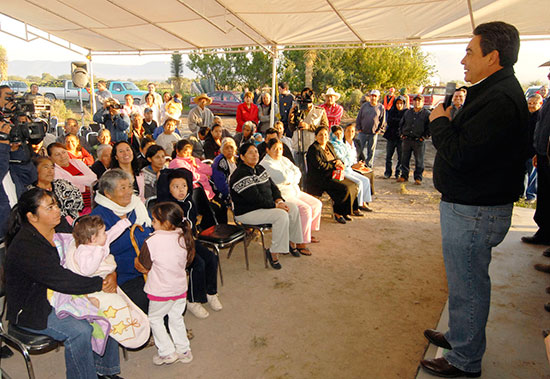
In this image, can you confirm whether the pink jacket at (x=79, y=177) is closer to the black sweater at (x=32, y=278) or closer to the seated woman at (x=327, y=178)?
the black sweater at (x=32, y=278)

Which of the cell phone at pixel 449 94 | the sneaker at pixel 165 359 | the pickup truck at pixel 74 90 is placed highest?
the pickup truck at pixel 74 90

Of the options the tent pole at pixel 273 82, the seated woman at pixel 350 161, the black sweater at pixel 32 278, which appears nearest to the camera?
the black sweater at pixel 32 278

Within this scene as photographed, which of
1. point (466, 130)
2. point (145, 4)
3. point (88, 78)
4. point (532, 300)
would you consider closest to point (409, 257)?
point (532, 300)

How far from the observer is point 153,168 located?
4.41 m

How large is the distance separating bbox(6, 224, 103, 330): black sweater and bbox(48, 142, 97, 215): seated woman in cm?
184

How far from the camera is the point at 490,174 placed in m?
1.94

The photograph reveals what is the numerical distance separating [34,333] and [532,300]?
12.5ft

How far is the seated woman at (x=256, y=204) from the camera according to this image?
423cm

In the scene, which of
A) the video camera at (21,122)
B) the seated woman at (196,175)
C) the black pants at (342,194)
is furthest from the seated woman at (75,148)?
the black pants at (342,194)

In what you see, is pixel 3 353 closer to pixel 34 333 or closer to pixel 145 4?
pixel 34 333

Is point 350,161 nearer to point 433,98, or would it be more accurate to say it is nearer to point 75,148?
point 75,148

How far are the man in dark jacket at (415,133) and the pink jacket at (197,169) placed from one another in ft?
15.7

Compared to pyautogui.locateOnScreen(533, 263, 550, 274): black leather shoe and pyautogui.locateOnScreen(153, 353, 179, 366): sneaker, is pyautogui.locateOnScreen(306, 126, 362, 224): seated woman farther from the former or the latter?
pyautogui.locateOnScreen(153, 353, 179, 366): sneaker

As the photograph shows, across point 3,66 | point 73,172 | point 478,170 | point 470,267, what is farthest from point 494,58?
point 3,66
